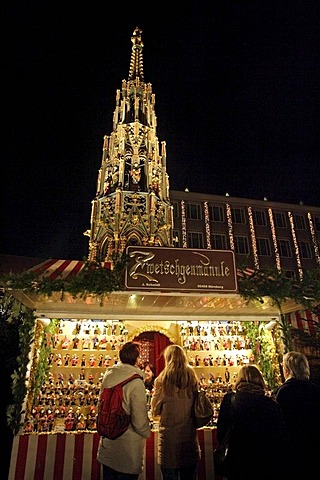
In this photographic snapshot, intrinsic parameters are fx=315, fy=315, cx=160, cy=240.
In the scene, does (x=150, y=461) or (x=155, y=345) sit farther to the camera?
(x=155, y=345)

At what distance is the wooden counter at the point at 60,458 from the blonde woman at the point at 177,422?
3.90 feet

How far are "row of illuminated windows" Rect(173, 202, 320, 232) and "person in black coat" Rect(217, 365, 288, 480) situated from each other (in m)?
28.2

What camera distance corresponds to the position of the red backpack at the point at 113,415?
3449 millimetres

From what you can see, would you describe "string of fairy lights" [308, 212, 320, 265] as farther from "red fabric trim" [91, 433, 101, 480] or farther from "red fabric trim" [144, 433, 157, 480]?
"red fabric trim" [91, 433, 101, 480]

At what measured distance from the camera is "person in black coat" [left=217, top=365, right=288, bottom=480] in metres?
2.74

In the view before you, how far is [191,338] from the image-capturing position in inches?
306

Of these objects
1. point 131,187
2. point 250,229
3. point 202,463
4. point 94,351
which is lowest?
point 202,463

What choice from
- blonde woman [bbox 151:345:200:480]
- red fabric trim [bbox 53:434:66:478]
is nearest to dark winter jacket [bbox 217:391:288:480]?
blonde woman [bbox 151:345:200:480]

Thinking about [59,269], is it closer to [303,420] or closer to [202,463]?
[202,463]

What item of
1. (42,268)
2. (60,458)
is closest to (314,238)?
(42,268)

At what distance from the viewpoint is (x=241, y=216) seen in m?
32.7

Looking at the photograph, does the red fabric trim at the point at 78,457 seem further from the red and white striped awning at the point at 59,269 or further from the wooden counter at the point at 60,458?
the red and white striped awning at the point at 59,269

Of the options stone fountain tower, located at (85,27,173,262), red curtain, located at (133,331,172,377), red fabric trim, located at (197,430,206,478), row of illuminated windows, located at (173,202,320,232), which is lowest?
red fabric trim, located at (197,430,206,478)

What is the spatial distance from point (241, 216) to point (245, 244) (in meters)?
3.12
